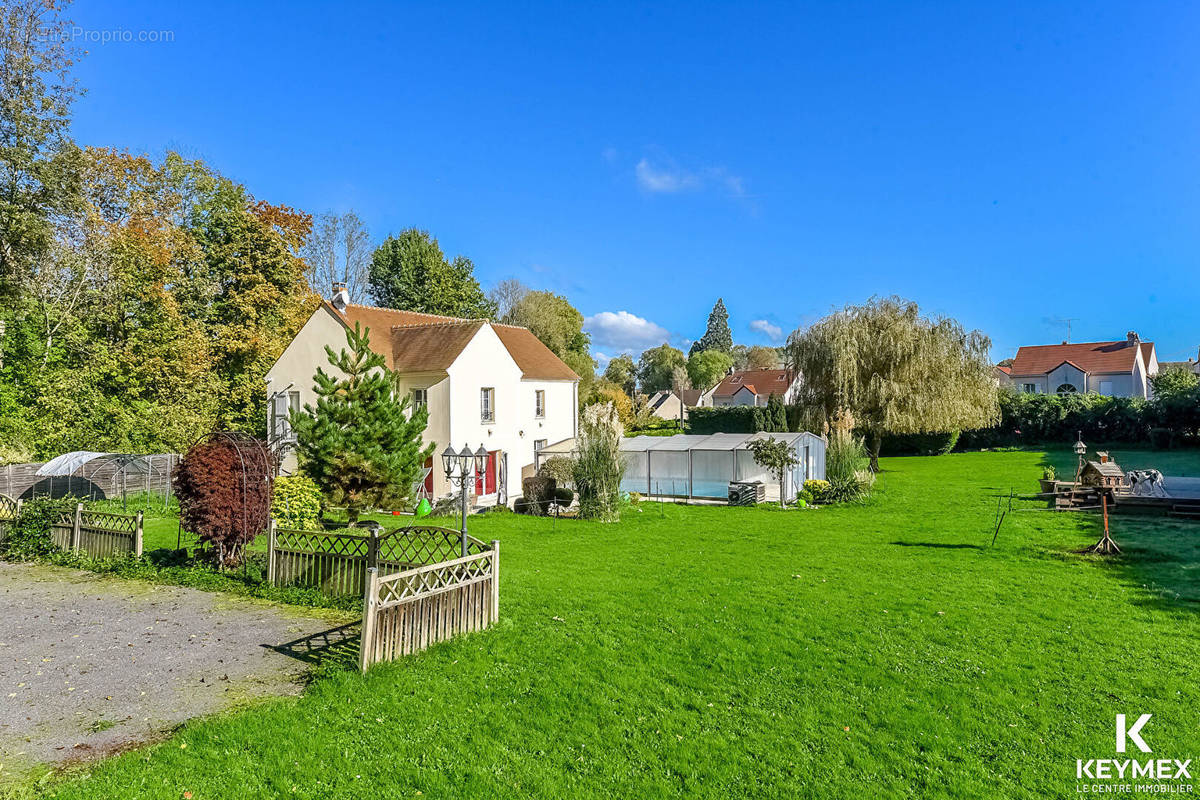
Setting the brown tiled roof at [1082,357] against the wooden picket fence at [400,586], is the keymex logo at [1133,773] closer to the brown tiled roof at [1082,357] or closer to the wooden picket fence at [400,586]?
the wooden picket fence at [400,586]

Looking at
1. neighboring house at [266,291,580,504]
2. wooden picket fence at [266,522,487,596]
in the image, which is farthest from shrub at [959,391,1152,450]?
wooden picket fence at [266,522,487,596]

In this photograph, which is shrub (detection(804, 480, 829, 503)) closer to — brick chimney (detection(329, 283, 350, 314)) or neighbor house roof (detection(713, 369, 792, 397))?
brick chimney (detection(329, 283, 350, 314))

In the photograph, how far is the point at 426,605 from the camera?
7.72 m

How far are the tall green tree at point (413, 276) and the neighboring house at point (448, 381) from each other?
15.8 meters

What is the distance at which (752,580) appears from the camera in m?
11.3

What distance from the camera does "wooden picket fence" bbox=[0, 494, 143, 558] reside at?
42.9 ft

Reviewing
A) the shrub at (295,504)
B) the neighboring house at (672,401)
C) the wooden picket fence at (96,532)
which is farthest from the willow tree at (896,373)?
the neighboring house at (672,401)

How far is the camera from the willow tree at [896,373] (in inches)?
1208

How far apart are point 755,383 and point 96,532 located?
205ft

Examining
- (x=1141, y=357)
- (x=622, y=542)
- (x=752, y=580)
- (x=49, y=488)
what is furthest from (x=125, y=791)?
(x=1141, y=357)

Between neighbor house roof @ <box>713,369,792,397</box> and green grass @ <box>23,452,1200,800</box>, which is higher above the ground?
neighbor house roof @ <box>713,369,792,397</box>

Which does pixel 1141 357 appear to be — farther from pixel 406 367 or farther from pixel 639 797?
pixel 639 797

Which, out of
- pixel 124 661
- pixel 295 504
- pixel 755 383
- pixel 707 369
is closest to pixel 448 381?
pixel 295 504

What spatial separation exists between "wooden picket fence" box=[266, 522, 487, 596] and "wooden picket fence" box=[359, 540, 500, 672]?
1006 mm
